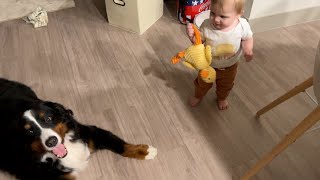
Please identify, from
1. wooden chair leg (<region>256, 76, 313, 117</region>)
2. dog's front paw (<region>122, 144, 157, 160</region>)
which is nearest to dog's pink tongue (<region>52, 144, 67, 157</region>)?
dog's front paw (<region>122, 144, 157, 160</region>)

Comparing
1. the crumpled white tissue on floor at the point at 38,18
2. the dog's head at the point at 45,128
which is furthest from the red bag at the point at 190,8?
the dog's head at the point at 45,128

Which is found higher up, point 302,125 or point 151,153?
point 302,125

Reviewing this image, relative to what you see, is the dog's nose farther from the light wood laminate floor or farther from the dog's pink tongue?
the light wood laminate floor

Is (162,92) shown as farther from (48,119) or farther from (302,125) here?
(302,125)

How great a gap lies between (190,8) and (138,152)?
1045 millimetres

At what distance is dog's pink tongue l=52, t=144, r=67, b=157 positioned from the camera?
43.1 inches

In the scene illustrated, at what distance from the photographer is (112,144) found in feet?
4.04

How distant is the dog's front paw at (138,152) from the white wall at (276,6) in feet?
3.52

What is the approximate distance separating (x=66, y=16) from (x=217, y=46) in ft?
4.53

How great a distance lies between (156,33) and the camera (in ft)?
6.29

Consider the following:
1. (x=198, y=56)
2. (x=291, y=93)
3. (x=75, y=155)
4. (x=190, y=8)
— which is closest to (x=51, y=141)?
(x=75, y=155)

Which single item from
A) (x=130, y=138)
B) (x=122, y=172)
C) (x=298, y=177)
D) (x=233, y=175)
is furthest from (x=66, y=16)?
(x=298, y=177)

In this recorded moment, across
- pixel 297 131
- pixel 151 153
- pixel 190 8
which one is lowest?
pixel 151 153

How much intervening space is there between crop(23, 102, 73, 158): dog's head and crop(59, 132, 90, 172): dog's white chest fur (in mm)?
41
